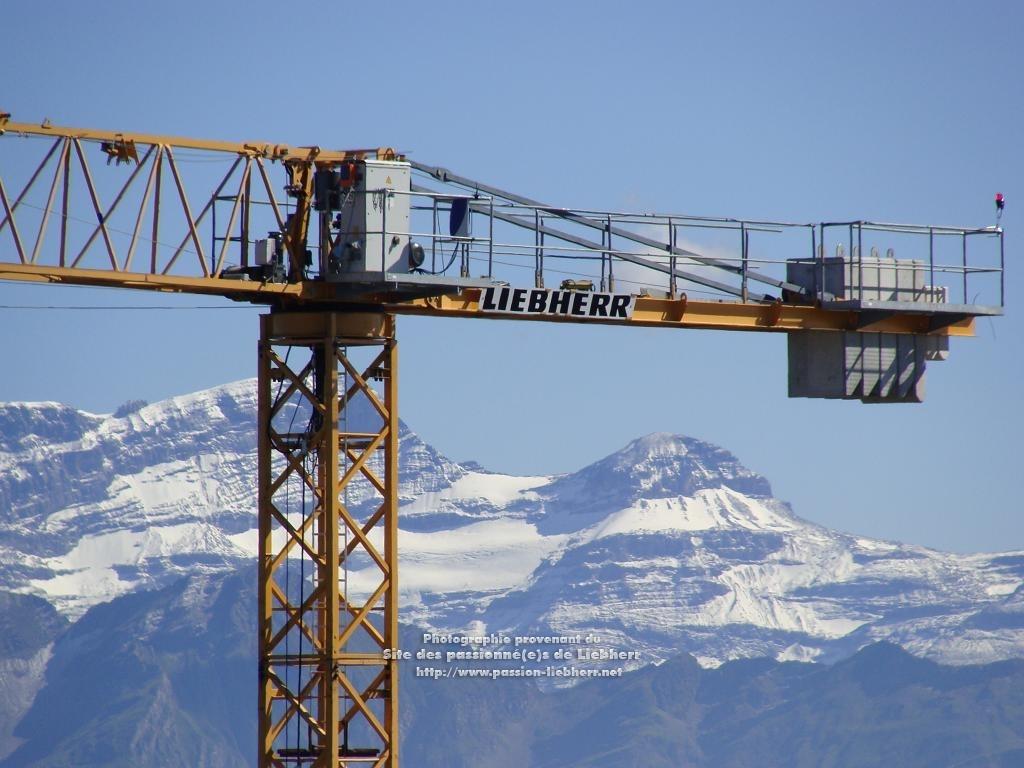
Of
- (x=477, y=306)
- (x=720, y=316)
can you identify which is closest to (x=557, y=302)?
(x=477, y=306)

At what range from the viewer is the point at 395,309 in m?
50.4

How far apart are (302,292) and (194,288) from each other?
314 cm

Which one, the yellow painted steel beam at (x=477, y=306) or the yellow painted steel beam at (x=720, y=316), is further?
the yellow painted steel beam at (x=720, y=316)

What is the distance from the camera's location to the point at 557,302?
51438 mm

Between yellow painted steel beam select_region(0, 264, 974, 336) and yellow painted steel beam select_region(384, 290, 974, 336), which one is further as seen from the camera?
yellow painted steel beam select_region(384, 290, 974, 336)

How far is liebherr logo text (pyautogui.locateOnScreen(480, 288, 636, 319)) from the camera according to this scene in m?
50.3

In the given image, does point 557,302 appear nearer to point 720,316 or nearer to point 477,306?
point 477,306

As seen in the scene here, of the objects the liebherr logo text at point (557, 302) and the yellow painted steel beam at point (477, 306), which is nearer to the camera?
the yellow painted steel beam at point (477, 306)

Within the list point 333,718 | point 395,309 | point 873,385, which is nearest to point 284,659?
point 333,718

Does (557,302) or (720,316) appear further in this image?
(720,316)

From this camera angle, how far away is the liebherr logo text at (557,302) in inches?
1982

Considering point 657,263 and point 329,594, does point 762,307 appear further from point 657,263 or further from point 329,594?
point 329,594

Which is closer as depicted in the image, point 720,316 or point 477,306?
point 477,306

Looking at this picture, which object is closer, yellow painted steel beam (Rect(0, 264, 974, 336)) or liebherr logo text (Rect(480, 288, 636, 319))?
yellow painted steel beam (Rect(0, 264, 974, 336))
